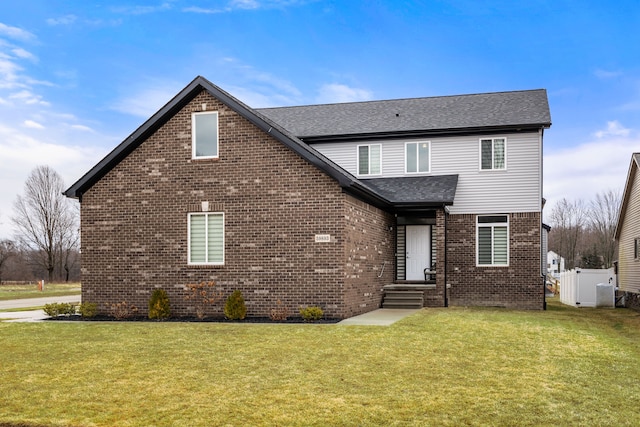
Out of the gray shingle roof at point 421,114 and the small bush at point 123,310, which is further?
the gray shingle roof at point 421,114

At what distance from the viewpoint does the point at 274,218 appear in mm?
16672

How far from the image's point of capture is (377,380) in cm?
832

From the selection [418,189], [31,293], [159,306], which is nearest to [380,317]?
[159,306]

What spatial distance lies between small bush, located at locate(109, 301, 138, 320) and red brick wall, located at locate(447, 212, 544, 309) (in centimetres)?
1117

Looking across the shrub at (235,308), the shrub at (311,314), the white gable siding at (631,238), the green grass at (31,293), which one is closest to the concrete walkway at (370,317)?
the shrub at (311,314)

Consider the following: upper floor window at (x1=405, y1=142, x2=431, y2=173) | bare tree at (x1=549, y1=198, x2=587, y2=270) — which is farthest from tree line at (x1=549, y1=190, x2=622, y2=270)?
upper floor window at (x1=405, y1=142, x2=431, y2=173)

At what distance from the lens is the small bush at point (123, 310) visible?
17.0 m

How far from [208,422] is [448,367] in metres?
4.18

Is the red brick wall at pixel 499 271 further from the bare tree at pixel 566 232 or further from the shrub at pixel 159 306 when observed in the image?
the bare tree at pixel 566 232

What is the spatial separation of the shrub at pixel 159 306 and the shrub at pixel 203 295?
1.98 feet

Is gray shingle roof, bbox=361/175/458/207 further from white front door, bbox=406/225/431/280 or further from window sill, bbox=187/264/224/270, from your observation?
window sill, bbox=187/264/224/270

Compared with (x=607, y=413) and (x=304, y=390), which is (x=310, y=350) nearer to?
(x=304, y=390)

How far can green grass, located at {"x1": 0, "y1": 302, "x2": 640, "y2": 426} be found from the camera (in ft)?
21.9

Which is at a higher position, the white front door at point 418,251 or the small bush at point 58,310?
the white front door at point 418,251
